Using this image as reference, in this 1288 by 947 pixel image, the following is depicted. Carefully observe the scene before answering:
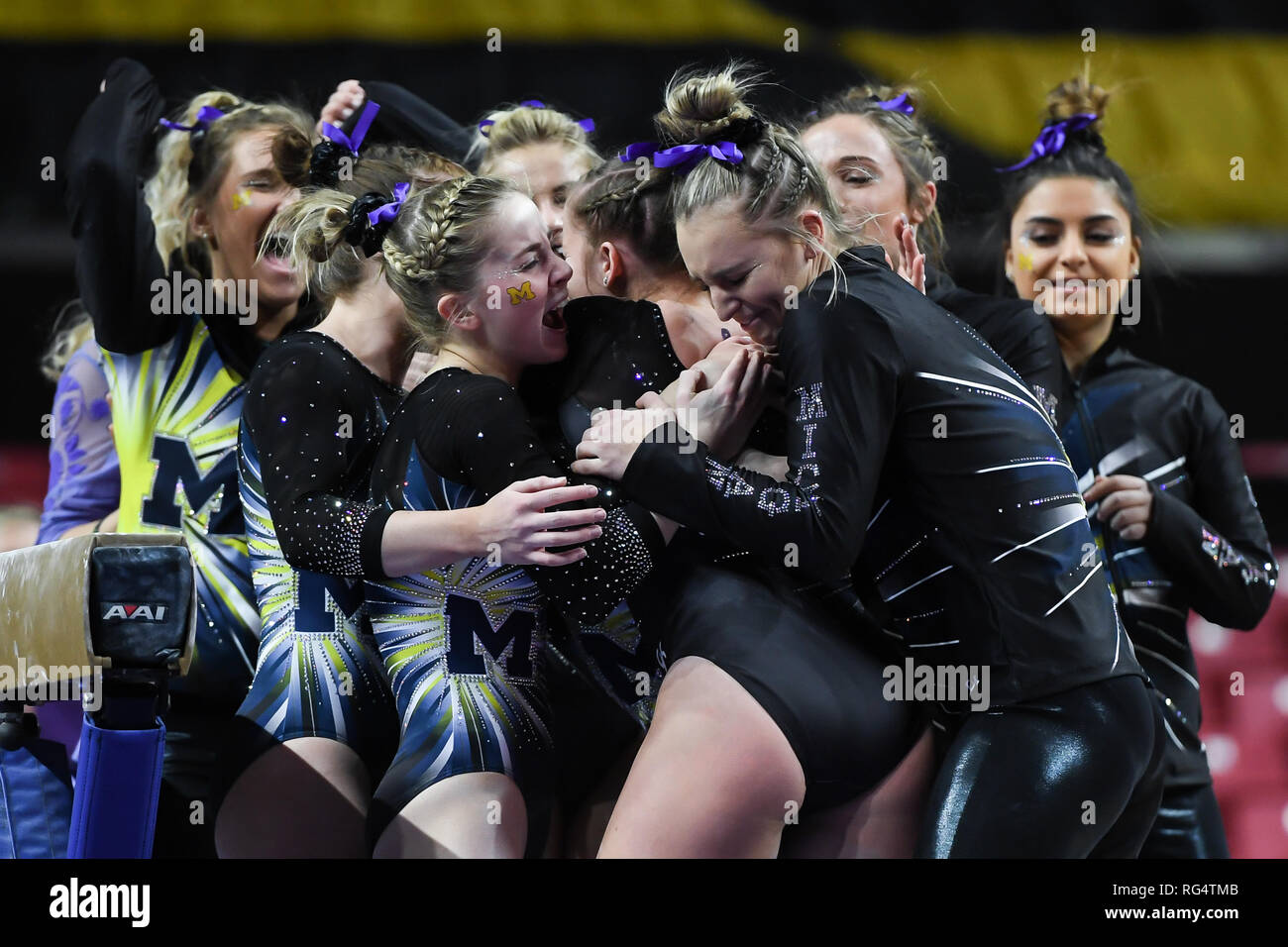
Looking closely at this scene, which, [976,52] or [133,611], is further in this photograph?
[976,52]

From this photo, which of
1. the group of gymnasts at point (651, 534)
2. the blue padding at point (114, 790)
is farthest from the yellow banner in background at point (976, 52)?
the blue padding at point (114, 790)

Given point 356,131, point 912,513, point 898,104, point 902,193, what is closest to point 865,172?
point 902,193

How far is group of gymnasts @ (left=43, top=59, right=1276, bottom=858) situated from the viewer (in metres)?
1.82

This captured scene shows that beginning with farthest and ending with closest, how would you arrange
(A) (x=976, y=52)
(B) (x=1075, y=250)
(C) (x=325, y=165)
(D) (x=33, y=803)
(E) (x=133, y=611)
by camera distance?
1. (A) (x=976, y=52)
2. (B) (x=1075, y=250)
3. (C) (x=325, y=165)
4. (D) (x=33, y=803)
5. (E) (x=133, y=611)

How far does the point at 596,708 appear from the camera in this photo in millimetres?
2191

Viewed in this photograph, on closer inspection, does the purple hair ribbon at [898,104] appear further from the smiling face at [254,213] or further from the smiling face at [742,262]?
the smiling face at [254,213]

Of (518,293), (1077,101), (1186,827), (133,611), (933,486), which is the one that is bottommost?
(1186,827)

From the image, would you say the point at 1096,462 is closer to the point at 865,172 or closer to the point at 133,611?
the point at 865,172

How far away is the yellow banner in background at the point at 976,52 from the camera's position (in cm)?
573

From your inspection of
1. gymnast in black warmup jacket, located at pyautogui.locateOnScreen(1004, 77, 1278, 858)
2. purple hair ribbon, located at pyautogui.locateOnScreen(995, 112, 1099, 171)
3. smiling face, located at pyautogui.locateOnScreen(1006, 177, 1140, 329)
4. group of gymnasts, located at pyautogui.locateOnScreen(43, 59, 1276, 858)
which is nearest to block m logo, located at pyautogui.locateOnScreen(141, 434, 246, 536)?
group of gymnasts, located at pyautogui.locateOnScreen(43, 59, 1276, 858)

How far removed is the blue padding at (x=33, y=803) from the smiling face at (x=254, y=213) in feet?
3.21

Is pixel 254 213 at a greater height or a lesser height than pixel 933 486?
greater

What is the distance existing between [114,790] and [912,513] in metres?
1.02

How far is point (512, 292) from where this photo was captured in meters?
2.04
